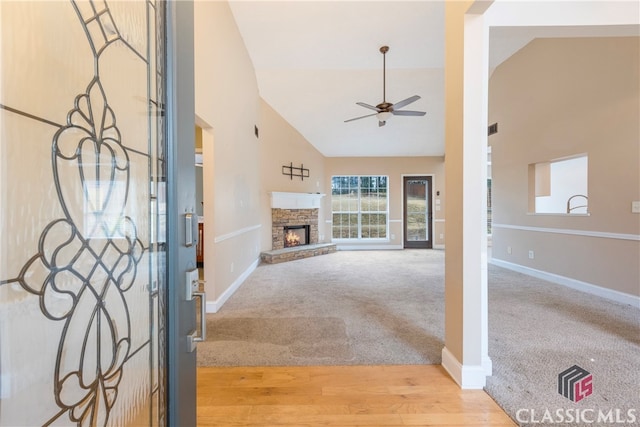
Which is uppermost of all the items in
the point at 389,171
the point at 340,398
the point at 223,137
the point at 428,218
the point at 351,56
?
the point at 351,56

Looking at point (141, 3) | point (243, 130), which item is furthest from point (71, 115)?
point (243, 130)

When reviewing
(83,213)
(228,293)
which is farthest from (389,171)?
(83,213)

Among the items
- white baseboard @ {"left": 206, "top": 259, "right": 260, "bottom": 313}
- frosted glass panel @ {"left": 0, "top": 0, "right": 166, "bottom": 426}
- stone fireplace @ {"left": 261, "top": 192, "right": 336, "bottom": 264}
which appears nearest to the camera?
frosted glass panel @ {"left": 0, "top": 0, "right": 166, "bottom": 426}

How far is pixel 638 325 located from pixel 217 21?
5.28 meters

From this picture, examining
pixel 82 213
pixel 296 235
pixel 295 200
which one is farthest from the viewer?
pixel 296 235

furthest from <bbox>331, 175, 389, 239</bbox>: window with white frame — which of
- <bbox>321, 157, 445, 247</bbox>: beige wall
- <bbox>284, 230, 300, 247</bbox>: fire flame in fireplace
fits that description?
<bbox>284, 230, 300, 247</bbox>: fire flame in fireplace

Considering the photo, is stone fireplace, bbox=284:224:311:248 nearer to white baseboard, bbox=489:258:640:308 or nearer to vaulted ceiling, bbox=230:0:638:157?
vaulted ceiling, bbox=230:0:638:157

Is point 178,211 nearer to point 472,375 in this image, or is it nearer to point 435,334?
point 472,375

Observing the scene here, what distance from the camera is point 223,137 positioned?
3.20 m

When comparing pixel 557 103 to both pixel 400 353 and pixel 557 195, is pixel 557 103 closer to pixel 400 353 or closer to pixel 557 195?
pixel 557 195

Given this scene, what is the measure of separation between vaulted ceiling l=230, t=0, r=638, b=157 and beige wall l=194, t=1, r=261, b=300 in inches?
20.8

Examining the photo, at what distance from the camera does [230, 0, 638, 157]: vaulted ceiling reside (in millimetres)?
3301

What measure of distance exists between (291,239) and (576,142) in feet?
17.9

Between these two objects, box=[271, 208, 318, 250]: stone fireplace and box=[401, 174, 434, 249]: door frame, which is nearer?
box=[271, 208, 318, 250]: stone fireplace
